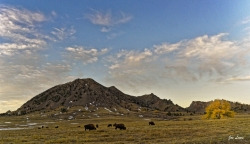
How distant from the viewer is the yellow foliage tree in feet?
324

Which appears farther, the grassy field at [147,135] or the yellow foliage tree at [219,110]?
the yellow foliage tree at [219,110]

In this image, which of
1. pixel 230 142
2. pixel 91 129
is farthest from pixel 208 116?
pixel 230 142

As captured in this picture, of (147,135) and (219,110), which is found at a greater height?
(219,110)

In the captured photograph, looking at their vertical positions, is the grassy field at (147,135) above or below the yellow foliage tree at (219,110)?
below

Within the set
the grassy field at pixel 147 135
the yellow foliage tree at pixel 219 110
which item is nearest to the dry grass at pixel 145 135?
the grassy field at pixel 147 135

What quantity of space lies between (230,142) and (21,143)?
23363 mm

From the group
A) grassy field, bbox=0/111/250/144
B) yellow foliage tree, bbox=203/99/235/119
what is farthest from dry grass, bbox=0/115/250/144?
yellow foliage tree, bbox=203/99/235/119

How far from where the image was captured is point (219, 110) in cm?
9900

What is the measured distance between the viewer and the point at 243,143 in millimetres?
22312

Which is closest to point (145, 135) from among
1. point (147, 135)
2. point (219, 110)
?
point (147, 135)

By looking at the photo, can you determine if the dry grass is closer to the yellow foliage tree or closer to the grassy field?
→ the grassy field

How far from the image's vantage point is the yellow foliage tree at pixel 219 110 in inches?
3885

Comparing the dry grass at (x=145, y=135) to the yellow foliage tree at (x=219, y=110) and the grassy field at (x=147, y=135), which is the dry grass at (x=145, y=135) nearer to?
the grassy field at (x=147, y=135)

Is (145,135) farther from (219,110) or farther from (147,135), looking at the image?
(219,110)
